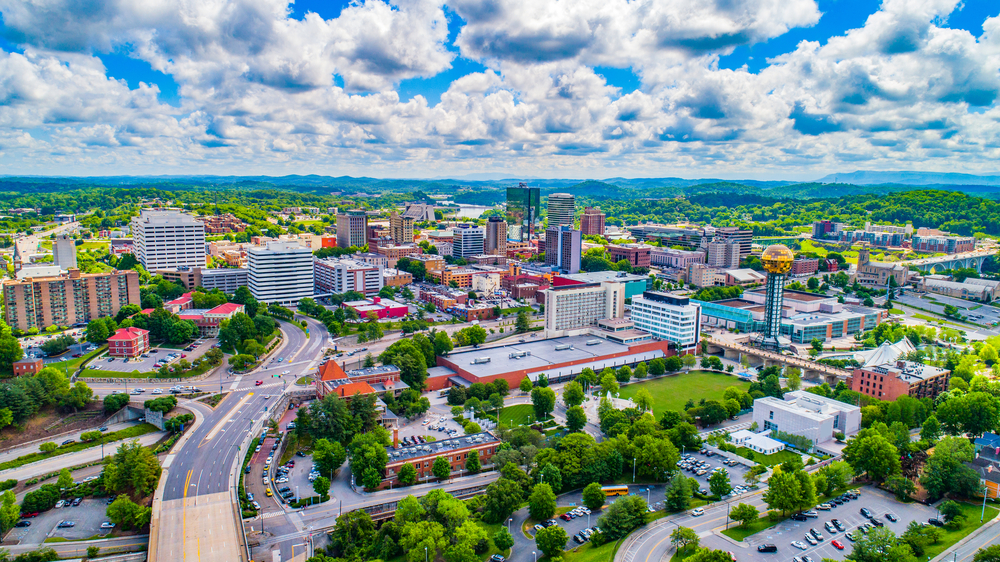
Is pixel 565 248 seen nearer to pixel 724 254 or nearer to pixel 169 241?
pixel 724 254

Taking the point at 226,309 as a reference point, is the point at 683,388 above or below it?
below

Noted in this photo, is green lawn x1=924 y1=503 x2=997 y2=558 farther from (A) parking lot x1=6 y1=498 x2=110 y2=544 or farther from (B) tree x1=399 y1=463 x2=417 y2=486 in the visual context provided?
(A) parking lot x1=6 y1=498 x2=110 y2=544

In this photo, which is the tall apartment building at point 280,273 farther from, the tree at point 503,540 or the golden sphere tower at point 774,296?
the tree at point 503,540

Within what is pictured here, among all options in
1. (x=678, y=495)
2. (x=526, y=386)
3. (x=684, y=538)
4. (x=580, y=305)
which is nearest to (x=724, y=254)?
(x=580, y=305)

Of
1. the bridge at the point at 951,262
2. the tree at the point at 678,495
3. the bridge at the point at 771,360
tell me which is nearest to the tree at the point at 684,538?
the tree at the point at 678,495

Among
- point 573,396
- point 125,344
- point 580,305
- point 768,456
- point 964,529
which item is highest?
point 580,305

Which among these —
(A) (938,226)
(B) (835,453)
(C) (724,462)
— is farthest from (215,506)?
(A) (938,226)

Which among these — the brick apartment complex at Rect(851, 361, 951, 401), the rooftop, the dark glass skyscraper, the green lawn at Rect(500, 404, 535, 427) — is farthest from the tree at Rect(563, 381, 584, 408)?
the dark glass skyscraper
